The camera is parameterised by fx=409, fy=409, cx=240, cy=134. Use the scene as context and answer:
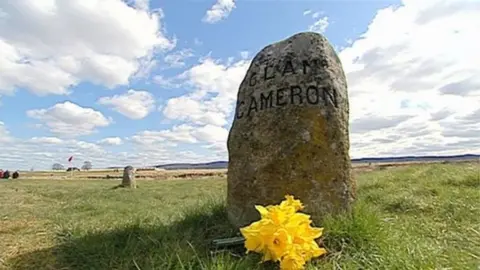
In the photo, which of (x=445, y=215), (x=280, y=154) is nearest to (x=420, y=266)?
(x=280, y=154)

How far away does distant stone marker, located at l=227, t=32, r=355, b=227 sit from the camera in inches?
172

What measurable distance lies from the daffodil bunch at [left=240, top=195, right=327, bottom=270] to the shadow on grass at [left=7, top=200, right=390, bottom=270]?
15.8 inches

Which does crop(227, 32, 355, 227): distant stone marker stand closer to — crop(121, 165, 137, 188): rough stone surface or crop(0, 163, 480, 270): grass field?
crop(0, 163, 480, 270): grass field

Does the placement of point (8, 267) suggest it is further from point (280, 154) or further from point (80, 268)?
point (280, 154)

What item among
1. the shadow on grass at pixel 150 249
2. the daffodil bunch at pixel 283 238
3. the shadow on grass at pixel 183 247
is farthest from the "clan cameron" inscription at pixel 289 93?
the daffodil bunch at pixel 283 238

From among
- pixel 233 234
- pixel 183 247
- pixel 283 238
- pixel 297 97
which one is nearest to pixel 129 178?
pixel 233 234

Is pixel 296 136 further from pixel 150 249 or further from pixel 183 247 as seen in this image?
pixel 150 249

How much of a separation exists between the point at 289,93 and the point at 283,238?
2.08m

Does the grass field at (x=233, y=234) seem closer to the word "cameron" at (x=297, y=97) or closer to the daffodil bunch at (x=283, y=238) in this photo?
the daffodil bunch at (x=283, y=238)

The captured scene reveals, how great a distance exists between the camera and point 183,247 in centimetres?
406

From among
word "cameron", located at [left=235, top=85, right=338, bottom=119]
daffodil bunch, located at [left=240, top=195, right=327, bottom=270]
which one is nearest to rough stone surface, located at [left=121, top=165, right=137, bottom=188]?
word "cameron", located at [left=235, top=85, right=338, bottom=119]

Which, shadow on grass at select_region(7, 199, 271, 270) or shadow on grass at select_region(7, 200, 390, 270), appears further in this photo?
shadow on grass at select_region(7, 199, 271, 270)

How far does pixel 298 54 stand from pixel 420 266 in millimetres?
2713

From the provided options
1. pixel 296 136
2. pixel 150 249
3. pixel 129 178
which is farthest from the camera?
pixel 129 178
